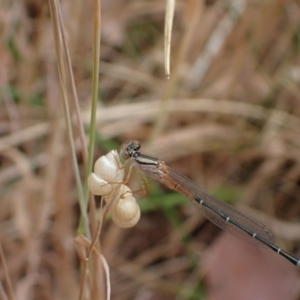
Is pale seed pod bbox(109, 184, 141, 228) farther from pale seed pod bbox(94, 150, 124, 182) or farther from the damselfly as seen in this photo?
the damselfly

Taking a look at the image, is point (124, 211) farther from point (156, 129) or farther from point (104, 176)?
point (156, 129)

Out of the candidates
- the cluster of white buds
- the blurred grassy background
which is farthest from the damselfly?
the cluster of white buds

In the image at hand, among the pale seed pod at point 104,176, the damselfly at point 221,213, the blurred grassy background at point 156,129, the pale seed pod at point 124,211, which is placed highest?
the blurred grassy background at point 156,129

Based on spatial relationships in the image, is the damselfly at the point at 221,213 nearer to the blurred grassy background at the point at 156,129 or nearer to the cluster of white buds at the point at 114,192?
the blurred grassy background at the point at 156,129

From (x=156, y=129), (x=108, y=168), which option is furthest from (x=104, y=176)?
(x=156, y=129)

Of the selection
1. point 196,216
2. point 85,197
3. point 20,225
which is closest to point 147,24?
point 196,216

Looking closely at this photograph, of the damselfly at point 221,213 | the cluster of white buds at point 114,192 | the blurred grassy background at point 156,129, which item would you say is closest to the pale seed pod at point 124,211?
the cluster of white buds at point 114,192
